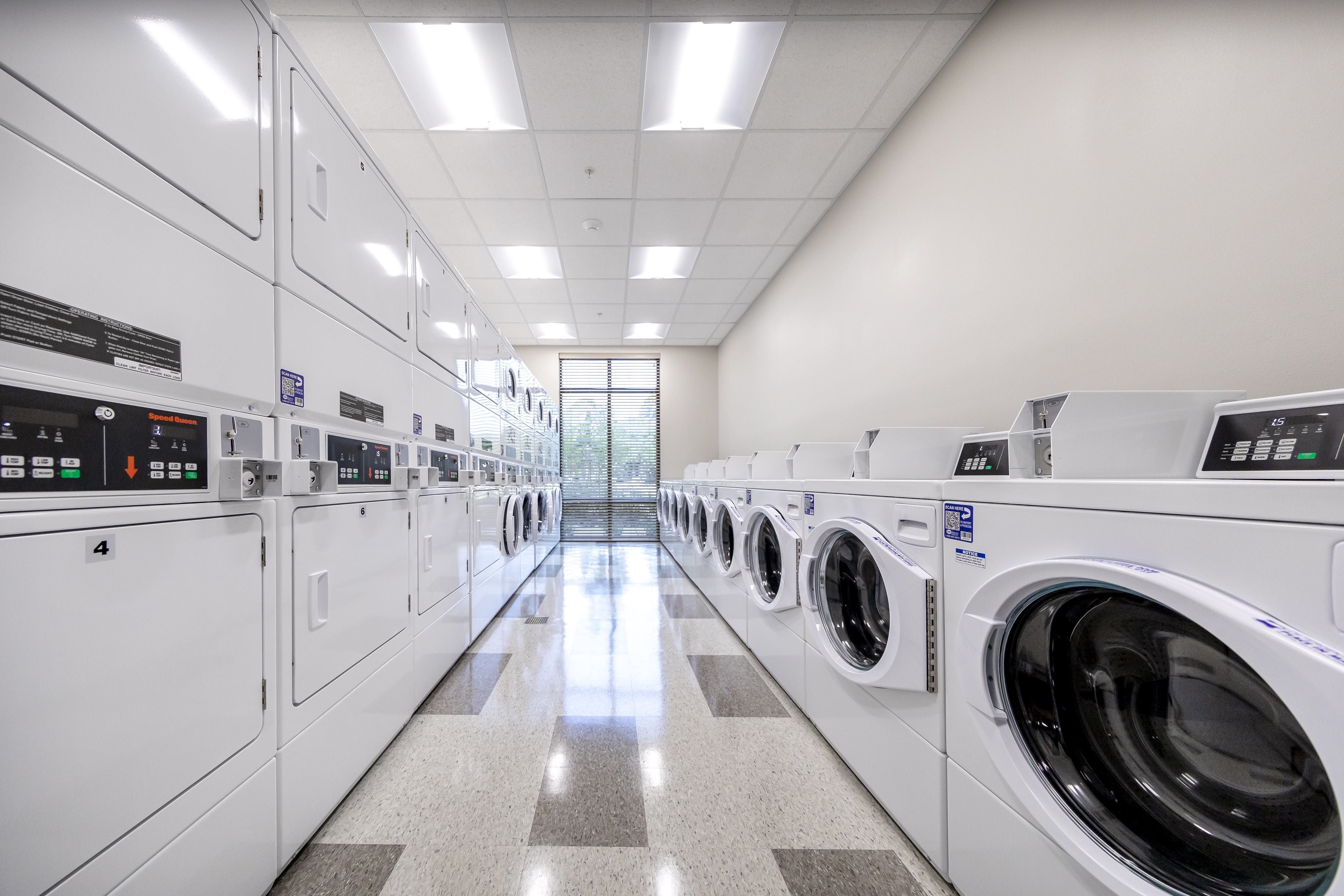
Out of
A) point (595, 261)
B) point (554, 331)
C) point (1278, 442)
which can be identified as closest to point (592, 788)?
point (1278, 442)

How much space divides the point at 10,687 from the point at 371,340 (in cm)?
108

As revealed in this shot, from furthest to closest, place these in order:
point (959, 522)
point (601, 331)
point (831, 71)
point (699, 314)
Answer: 1. point (601, 331)
2. point (699, 314)
3. point (831, 71)
4. point (959, 522)

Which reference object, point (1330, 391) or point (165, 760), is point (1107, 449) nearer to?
point (1330, 391)

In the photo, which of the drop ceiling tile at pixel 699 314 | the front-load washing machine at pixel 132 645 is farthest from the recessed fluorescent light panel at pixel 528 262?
the front-load washing machine at pixel 132 645

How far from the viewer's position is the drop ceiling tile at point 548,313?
16.8 feet

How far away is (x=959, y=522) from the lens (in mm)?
964

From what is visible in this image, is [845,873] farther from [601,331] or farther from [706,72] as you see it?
[601,331]

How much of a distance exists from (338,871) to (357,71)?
112 inches

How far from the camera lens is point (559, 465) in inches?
264

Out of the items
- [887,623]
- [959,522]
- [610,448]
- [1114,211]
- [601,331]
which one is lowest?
[887,623]

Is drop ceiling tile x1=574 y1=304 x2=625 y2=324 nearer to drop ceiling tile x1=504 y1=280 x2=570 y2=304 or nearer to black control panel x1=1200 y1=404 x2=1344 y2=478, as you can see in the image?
drop ceiling tile x1=504 y1=280 x2=570 y2=304

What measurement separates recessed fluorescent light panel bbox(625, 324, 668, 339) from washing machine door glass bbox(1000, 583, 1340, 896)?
5389 millimetres

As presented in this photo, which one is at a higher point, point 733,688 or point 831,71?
point 831,71

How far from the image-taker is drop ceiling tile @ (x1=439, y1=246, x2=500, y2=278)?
152 inches
